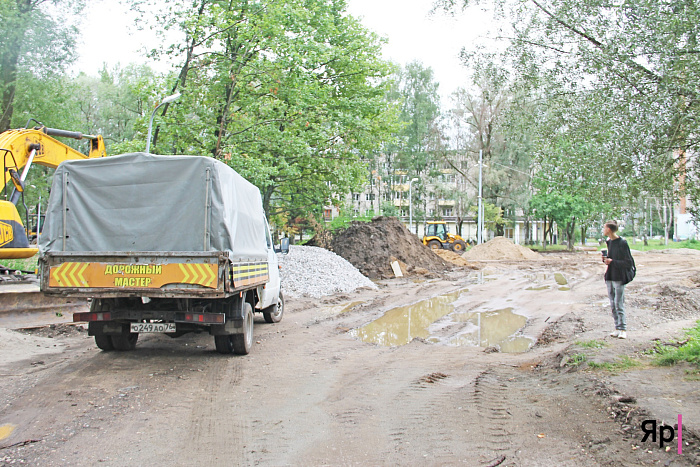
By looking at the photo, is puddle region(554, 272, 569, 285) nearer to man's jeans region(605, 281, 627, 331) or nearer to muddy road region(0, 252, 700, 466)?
muddy road region(0, 252, 700, 466)

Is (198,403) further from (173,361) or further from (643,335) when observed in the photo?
(643,335)

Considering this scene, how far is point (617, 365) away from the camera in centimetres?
636

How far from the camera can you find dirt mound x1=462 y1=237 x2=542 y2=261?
4047 cm

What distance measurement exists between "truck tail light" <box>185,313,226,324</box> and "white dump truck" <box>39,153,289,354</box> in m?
0.01

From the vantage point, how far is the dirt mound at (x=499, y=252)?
40.5m

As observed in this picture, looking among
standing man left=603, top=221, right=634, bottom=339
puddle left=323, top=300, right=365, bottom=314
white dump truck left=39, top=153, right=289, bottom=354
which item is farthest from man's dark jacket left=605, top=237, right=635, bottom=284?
puddle left=323, top=300, right=365, bottom=314

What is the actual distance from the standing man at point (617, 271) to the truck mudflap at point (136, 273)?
6.36 meters

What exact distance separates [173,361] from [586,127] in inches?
268

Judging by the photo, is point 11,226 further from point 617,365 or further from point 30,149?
point 617,365

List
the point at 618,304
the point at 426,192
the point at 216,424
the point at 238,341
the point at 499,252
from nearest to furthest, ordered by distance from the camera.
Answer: the point at 216,424 → the point at 238,341 → the point at 618,304 → the point at 499,252 → the point at 426,192

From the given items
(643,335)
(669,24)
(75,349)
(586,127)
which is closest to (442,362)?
(643,335)

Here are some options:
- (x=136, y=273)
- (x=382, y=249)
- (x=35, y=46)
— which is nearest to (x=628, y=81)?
(x=136, y=273)

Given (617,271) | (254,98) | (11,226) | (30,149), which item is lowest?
(617,271)

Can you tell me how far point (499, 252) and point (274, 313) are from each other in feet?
104
